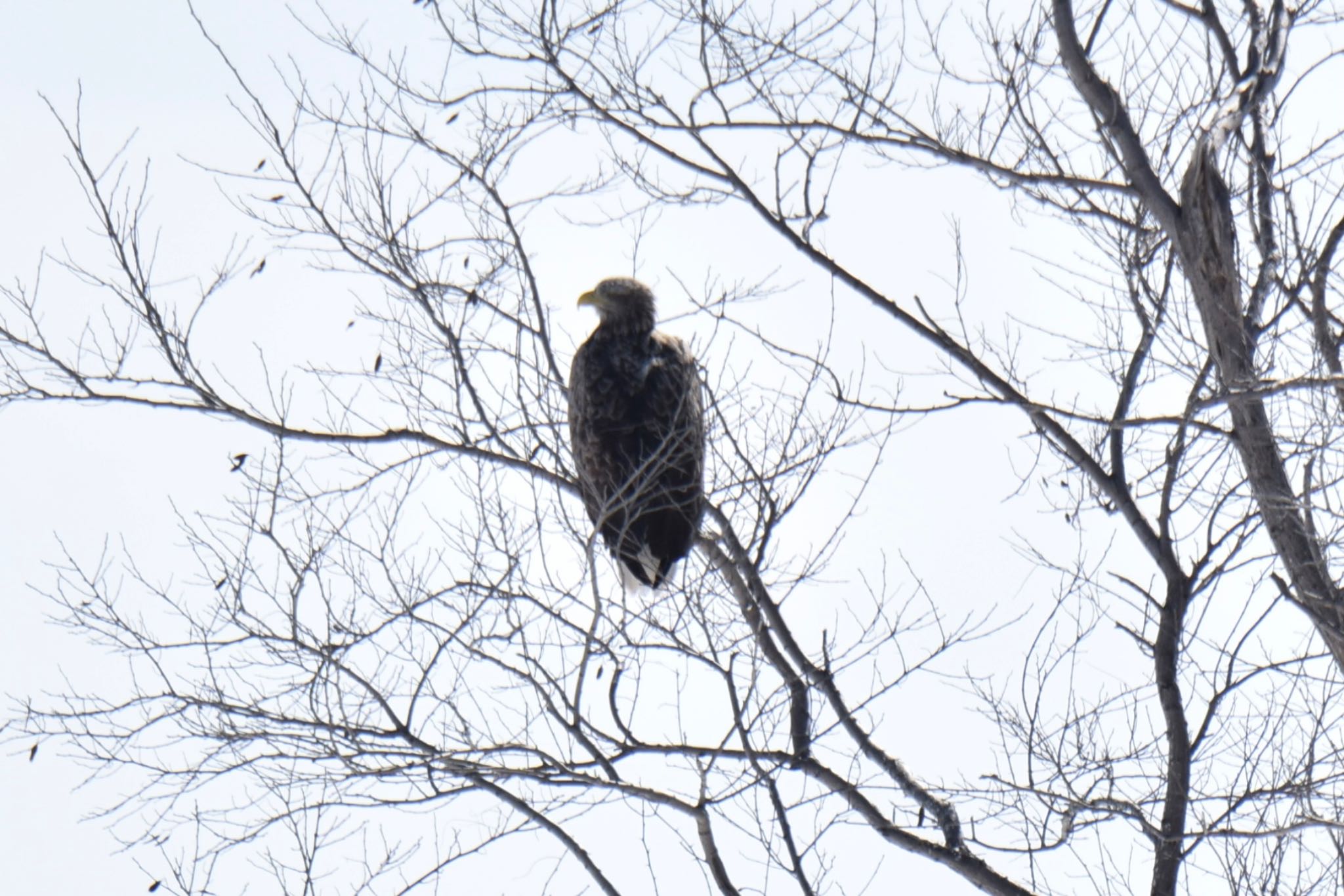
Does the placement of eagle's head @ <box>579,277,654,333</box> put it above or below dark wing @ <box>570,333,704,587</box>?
above

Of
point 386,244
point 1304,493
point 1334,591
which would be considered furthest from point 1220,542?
point 386,244

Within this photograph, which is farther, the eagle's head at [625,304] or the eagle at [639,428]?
the eagle's head at [625,304]

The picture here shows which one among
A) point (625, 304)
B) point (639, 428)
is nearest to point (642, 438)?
point (639, 428)

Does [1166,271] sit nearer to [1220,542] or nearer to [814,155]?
[1220,542]

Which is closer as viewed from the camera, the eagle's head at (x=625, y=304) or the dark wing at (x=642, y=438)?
the dark wing at (x=642, y=438)

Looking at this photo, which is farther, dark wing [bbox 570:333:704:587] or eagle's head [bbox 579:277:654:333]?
eagle's head [bbox 579:277:654:333]

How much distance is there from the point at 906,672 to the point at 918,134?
10.2ft

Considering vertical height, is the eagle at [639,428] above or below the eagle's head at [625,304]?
below

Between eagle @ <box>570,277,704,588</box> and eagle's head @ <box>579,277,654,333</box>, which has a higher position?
eagle's head @ <box>579,277,654,333</box>

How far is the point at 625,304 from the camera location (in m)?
7.93

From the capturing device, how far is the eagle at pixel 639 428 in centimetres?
694

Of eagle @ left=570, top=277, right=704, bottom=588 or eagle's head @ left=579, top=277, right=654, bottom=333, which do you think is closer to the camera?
eagle @ left=570, top=277, right=704, bottom=588

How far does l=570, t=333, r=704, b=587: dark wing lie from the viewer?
273 inches

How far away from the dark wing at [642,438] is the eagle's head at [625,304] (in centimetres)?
20
